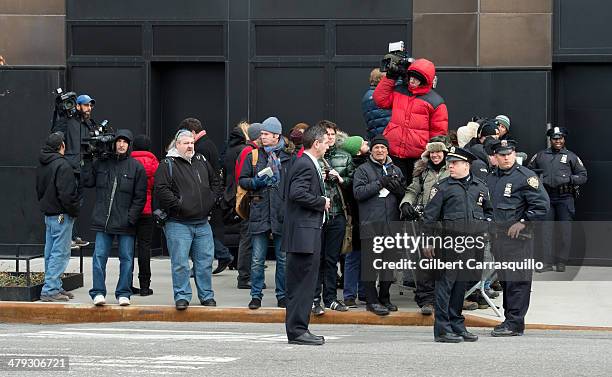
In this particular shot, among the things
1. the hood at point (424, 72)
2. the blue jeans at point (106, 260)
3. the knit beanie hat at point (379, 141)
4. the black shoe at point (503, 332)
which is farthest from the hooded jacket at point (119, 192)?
the black shoe at point (503, 332)

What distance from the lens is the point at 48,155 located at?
14.7 m

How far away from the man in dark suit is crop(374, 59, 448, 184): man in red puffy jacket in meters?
2.87

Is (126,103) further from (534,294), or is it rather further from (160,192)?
(534,294)

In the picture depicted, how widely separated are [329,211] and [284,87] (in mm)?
4891

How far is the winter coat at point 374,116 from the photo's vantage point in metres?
15.1

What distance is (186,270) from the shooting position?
1423 centimetres

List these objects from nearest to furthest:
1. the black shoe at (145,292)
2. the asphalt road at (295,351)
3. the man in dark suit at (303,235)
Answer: the asphalt road at (295,351) → the man in dark suit at (303,235) → the black shoe at (145,292)

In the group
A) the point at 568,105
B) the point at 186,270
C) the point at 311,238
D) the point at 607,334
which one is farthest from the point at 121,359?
the point at 568,105

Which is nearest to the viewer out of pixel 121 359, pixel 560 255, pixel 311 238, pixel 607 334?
pixel 121 359

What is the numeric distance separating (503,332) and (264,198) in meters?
3.16

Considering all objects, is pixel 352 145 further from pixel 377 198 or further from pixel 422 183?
pixel 422 183

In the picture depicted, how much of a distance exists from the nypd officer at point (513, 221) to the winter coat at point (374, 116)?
190 centimetres

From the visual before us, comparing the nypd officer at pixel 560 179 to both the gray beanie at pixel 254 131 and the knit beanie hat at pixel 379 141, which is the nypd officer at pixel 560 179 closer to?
the knit beanie hat at pixel 379 141

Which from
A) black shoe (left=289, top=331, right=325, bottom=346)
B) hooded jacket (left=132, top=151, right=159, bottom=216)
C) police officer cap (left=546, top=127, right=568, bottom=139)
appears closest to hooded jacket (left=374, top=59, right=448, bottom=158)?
hooded jacket (left=132, top=151, right=159, bottom=216)
